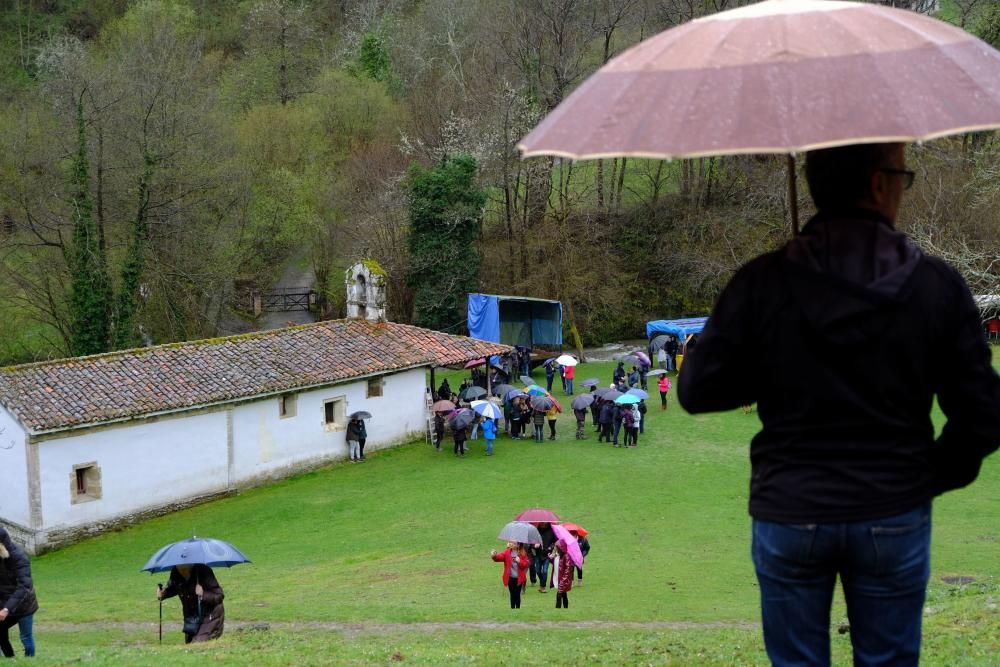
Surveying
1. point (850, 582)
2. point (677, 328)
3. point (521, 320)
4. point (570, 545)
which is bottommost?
point (570, 545)

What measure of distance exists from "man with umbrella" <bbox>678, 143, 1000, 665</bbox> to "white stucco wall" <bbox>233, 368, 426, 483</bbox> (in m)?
26.1

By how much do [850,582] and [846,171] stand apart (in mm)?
1289

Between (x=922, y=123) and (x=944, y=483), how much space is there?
1103 mm

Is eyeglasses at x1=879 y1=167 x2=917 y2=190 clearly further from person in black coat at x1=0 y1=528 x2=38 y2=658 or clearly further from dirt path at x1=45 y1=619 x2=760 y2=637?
dirt path at x1=45 y1=619 x2=760 y2=637

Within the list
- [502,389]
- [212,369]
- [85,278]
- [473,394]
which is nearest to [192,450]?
[212,369]

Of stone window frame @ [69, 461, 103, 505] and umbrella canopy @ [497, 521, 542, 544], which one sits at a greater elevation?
umbrella canopy @ [497, 521, 542, 544]

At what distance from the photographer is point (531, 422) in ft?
107

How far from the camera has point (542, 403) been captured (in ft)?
100

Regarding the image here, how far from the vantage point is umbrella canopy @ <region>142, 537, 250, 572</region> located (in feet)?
41.6

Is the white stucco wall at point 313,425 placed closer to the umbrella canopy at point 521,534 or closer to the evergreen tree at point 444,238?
the evergreen tree at point 444,238

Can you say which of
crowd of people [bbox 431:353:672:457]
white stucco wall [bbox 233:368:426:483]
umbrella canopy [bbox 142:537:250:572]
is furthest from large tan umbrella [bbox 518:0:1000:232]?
white stucco wall [bbox 233:368:426:483]

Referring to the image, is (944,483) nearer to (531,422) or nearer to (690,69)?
(690,69)

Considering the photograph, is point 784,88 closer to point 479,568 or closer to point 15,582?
point 15,582

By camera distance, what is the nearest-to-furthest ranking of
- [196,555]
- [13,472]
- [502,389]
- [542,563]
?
1. [196,555]
2. [542,563]
3. [13,472]
4. [502,389]
